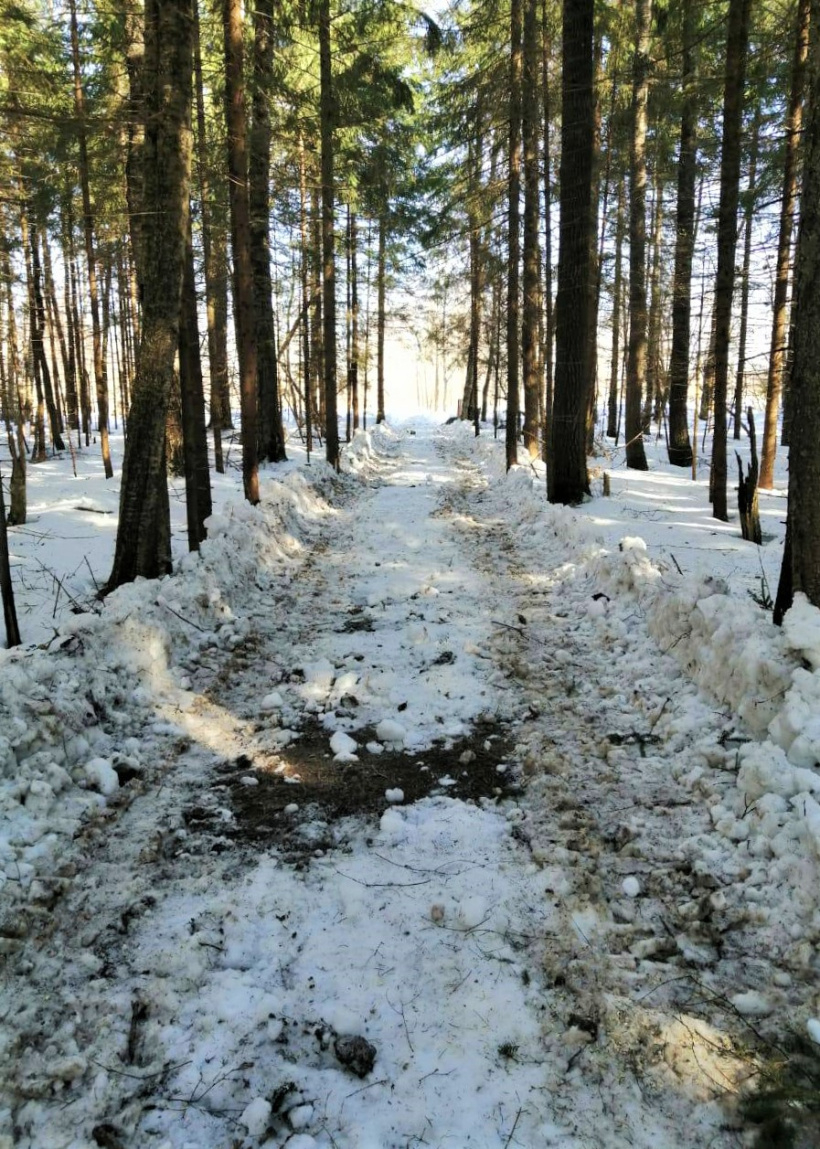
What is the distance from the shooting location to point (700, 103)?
13.7m

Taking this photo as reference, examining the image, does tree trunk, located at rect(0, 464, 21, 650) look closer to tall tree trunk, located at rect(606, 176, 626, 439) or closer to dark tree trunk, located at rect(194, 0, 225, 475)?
dark tree trunk, located at rect(194, 0, 225, 475)

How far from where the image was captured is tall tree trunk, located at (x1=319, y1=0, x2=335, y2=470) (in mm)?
14195

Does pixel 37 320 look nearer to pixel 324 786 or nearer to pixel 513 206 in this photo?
pixel 513 206

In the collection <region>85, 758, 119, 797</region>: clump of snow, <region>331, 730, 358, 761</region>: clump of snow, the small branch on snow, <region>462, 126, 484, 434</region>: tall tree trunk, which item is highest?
<region>462, 126, 484, 434</region>: tall tree trunk

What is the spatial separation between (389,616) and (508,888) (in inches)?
162

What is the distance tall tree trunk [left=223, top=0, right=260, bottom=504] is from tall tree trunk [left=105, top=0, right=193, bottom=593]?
3192 mm

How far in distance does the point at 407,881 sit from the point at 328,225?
16.5 metres

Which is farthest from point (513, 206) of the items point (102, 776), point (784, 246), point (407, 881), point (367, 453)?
point (407, 881)

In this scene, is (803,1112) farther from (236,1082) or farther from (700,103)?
(700,103)

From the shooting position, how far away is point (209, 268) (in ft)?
46.5

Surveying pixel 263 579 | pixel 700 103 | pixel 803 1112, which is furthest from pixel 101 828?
pixel 700 103

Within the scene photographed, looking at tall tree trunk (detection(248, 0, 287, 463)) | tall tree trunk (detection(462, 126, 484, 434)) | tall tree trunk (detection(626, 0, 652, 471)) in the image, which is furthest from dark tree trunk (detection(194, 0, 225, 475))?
tall tree trunk (detection(626, 0, 652, 471))

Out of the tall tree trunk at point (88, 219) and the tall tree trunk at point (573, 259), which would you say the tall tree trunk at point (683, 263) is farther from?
the tall tree trunk at point (88, 219)

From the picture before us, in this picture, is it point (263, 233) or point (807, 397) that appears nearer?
point (807, 397)
